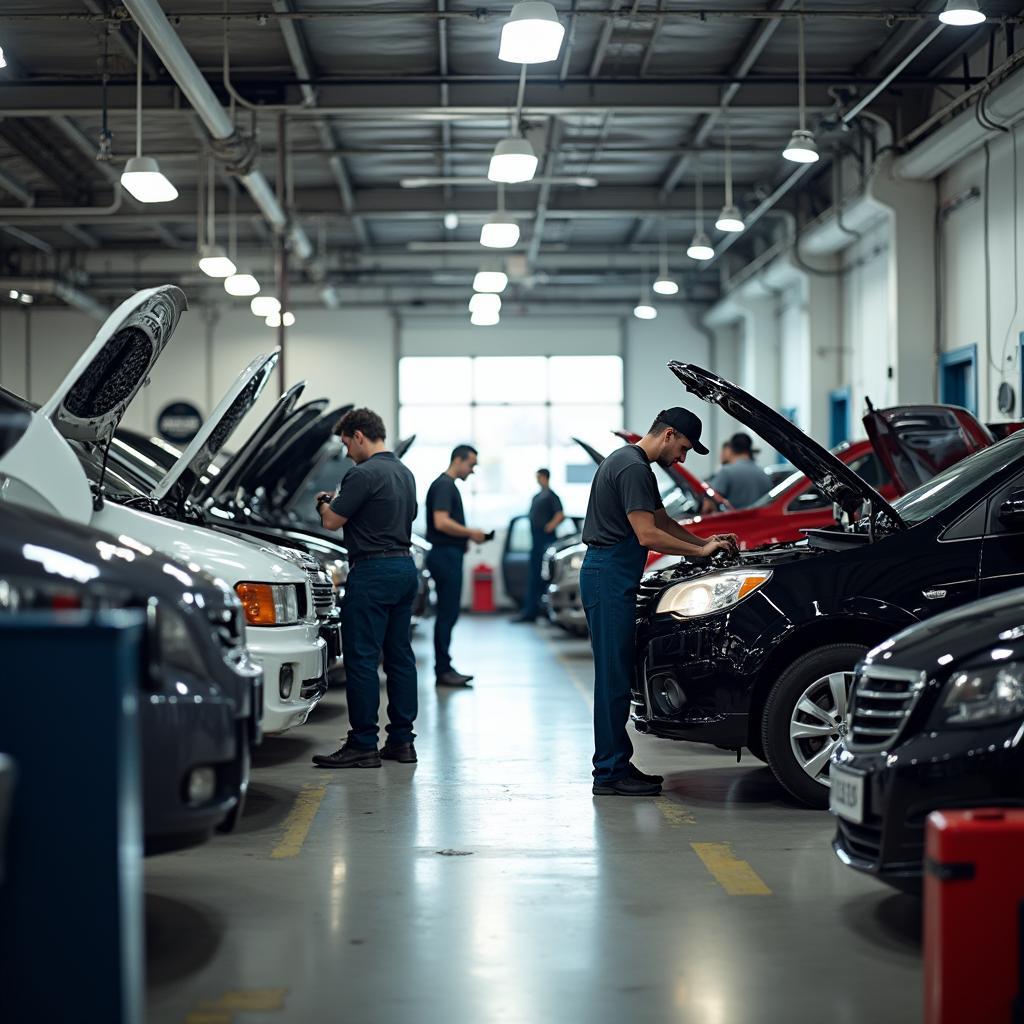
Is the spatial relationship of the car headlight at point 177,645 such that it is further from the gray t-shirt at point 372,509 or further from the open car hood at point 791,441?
the gray t-shirt at point 372,509

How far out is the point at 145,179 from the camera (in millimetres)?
11453

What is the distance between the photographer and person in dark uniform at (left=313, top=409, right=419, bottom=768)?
7445 millimetres

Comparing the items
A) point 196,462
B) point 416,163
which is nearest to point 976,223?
point 416,163

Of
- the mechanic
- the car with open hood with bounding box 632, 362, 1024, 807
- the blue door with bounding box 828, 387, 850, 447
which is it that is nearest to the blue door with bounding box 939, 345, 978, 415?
the mechanic

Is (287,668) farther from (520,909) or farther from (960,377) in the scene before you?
(960,377)

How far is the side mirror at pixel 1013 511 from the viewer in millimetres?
5680

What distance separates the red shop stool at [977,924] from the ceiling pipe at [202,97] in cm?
808

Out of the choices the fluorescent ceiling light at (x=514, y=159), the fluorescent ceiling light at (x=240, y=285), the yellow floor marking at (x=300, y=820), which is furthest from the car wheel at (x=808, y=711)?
the fluorescent ceiling light at (x=240, y=285)

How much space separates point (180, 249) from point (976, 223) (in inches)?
538

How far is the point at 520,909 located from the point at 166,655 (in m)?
1.51

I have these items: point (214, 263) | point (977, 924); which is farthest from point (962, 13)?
point (214, 263)

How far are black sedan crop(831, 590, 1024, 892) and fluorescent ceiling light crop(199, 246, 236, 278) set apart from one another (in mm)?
12354

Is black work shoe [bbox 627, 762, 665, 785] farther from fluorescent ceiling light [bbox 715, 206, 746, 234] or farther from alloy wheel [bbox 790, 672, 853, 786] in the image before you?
fluorescent ceiling light [bbox 715, 206, 746, 234]

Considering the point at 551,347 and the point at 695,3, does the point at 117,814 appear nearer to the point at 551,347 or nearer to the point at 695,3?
the point at 695,3
